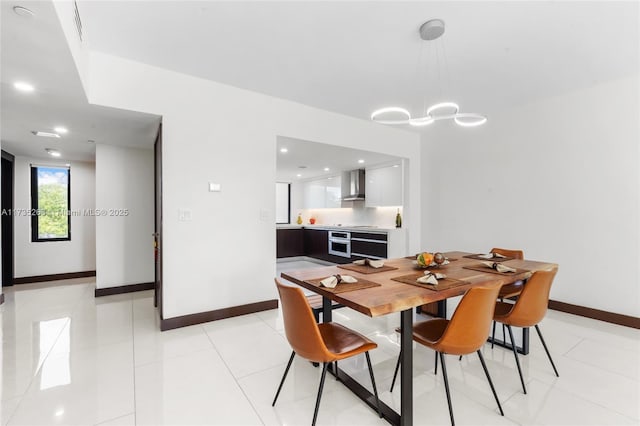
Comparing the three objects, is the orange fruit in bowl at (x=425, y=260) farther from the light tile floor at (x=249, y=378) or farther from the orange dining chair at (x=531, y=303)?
the light tile floor at (x=249, y=378)

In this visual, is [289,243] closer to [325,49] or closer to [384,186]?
[384,186]

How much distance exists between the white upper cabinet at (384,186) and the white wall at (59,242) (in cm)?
534

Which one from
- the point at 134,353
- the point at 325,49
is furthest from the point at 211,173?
the point at 134,353

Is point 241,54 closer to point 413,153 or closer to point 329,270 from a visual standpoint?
point 329,270

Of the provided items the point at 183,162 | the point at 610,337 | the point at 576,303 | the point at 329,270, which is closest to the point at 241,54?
the point at 183,162

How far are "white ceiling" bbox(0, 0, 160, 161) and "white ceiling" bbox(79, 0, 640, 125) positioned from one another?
494 mm

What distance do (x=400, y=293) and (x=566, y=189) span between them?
10.9 ft

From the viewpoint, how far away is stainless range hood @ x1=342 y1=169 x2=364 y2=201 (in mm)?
6383

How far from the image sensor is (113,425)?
1.65 metres

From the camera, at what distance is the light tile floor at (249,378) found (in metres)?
1.73

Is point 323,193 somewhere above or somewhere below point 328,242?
above

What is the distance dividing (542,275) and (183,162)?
3.28 meters

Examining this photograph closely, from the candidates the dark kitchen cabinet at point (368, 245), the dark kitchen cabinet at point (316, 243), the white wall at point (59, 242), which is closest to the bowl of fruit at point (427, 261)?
the dark kitchen cabinet at point (368, 245)

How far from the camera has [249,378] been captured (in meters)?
2.12
